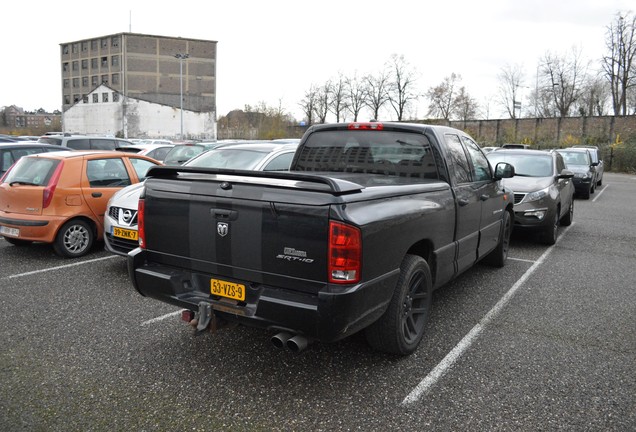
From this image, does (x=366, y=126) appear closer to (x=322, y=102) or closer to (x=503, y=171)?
(x=503, y=171)

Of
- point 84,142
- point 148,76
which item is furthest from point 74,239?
point 148,76

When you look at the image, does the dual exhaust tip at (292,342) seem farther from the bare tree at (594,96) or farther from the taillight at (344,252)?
the bare tree at (594,96)

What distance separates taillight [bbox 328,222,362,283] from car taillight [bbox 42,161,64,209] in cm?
565

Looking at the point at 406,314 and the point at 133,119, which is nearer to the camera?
the point at 406,314

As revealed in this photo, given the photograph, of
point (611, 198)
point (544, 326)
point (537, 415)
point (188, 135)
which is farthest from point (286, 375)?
point (188, 135)

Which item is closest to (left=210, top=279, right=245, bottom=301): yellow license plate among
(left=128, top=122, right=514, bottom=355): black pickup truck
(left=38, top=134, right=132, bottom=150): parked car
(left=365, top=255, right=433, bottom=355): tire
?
(left=128, top=122, right=514, bottom=355): black pickup truck

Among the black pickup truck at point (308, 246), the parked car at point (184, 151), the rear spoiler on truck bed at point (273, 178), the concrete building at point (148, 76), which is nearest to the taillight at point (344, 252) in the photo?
the black pickup truck at point (308, 246)

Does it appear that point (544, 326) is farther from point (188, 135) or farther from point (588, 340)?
point (188, 135)

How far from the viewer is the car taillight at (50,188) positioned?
23.6ft

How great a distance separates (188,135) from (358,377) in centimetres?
6570

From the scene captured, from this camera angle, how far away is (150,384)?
12.1 feet

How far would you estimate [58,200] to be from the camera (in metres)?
7.24

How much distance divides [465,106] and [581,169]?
51.4 meters

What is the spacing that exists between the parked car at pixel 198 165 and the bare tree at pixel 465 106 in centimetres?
6185
